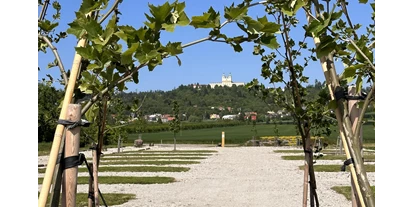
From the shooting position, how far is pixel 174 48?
4.12 ft

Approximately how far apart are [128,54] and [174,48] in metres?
0.13

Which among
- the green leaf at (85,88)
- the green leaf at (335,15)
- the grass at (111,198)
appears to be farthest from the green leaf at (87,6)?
the grass at (111,198)

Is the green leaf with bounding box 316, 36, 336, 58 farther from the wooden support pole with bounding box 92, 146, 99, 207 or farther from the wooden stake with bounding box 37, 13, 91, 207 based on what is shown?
the wooden support pole with bounding box 92, 146, 99, 207

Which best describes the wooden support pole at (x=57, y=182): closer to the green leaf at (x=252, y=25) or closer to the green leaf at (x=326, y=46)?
the green leaf at (x=252, y=25)

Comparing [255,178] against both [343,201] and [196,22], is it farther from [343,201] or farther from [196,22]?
[196,22]

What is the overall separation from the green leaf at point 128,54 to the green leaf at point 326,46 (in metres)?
0.61

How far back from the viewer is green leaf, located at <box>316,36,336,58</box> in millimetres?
1433

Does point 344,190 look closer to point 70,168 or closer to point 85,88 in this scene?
point 70,168

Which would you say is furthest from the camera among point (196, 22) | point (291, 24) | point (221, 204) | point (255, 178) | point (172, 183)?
point (255, 178)

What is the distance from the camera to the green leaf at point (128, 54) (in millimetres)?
1234

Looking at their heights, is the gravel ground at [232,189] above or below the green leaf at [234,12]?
below
